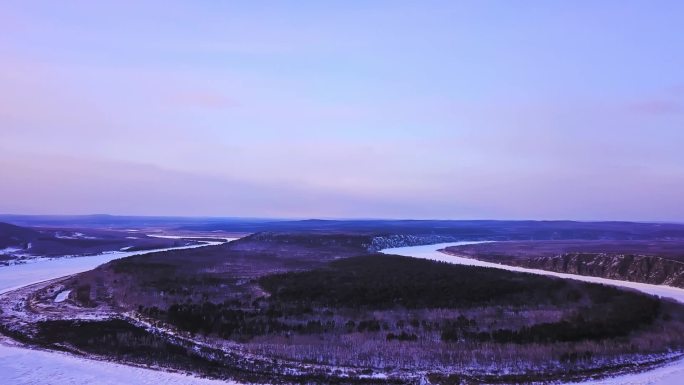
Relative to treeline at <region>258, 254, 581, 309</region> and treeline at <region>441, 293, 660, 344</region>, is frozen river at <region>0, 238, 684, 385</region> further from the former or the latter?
treeline at <region>258, 254, 581, 309</region>

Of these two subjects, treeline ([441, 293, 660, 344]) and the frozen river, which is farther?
treeline ([441, 293, 660, 344])

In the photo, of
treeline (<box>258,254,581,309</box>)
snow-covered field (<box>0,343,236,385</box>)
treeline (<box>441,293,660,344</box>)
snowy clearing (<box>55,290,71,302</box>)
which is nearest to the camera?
snow-covered field (<box>0,343,236,385</box>)

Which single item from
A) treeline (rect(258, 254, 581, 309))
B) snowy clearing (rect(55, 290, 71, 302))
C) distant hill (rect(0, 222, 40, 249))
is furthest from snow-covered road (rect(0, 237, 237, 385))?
distant hill (rect(0, 222, 40, 249))

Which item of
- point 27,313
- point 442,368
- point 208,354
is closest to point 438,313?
point 442,368

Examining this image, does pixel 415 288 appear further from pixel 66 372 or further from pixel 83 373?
pixel 66 372

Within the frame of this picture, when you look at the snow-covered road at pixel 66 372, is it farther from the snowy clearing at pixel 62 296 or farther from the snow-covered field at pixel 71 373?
the snowy clearing at pixel 62 296

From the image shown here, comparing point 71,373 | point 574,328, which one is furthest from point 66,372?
point 574,328

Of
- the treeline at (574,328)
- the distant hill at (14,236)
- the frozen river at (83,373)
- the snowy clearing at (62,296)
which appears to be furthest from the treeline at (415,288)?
the distant hill at (14,236)

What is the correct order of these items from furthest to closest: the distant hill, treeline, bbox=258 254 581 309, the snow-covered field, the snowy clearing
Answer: the distant hill, the snowy clearing, treeline, bbox=258 254 581 309, the snow-covered field

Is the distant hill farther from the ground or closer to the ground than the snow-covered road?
farther from the ground

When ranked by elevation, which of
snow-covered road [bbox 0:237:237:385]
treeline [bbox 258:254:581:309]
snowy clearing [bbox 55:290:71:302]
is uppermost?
treeline [bbox 258:254:581:309]

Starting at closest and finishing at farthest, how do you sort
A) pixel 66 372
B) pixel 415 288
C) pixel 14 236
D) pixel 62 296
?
pixel 66 372 → pixel 62 296 → pixel 415 288 → pixel 14 236
